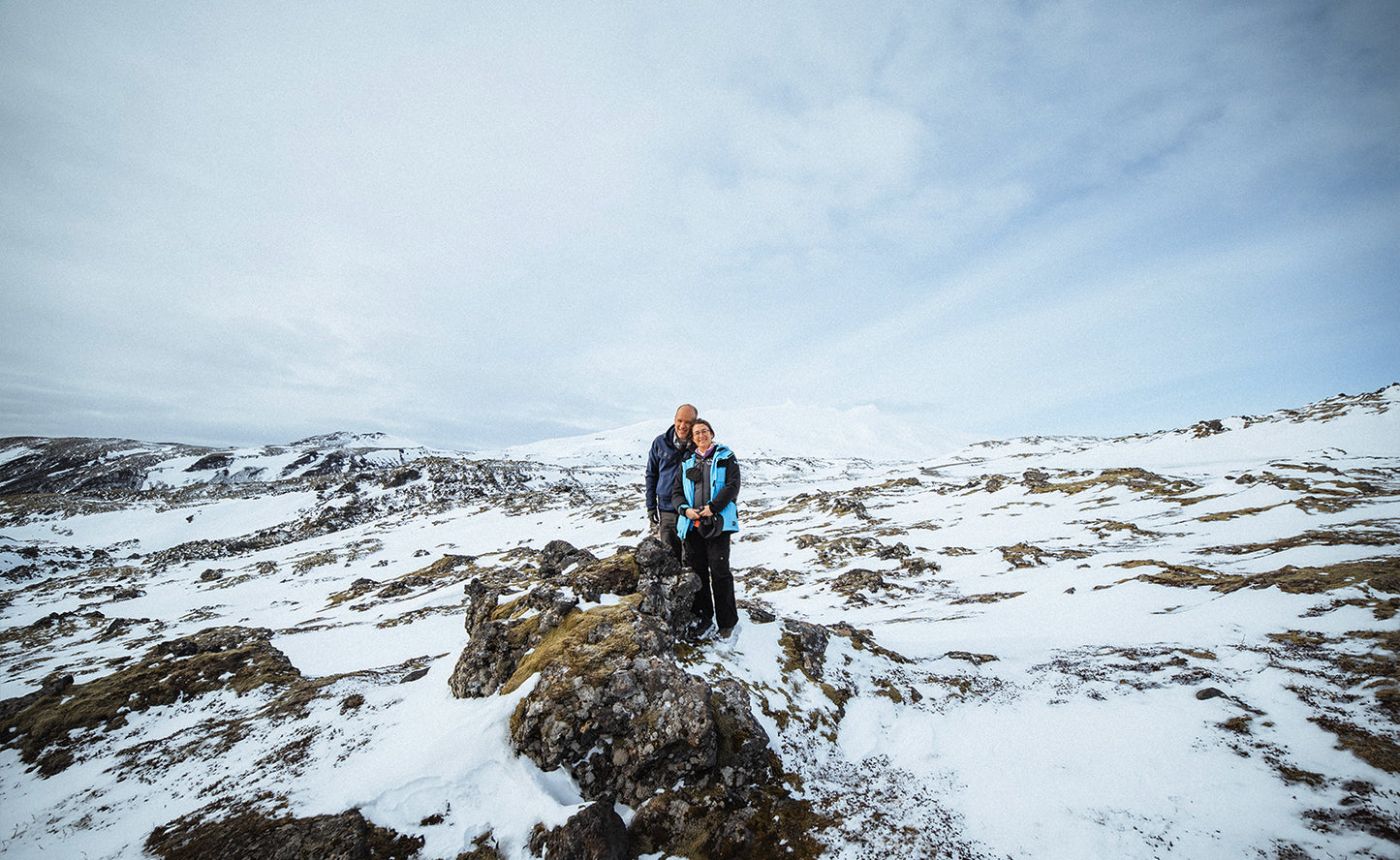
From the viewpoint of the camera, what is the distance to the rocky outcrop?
5.31m

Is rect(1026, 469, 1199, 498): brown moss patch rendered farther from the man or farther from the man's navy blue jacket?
the man's navy blue jacket

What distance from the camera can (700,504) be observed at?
8516mm

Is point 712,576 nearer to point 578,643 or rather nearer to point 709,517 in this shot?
point 709,517

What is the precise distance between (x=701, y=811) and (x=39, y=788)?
32.3 ft

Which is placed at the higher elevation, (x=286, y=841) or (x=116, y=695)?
(x=286, y=841)

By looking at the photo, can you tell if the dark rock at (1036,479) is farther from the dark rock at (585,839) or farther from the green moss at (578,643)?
the dark rock at (585,839)

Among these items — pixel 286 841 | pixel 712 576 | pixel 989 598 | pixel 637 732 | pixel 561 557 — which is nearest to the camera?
pixel 286 841

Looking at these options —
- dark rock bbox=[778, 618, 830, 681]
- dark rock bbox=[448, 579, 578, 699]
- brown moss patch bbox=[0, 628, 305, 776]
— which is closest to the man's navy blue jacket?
dark rock bbox=[448, 579, 578, 699]

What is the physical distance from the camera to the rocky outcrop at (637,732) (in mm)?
5312

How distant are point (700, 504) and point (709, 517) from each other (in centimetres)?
38

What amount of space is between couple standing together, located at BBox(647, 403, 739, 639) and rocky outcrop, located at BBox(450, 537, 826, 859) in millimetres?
1452

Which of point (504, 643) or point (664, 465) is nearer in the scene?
point (504, 643)

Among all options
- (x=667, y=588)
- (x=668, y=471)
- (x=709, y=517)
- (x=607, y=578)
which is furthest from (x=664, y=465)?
(x=607, y=578)

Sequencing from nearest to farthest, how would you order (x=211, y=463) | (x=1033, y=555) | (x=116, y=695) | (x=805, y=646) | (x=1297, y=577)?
(x=805, y=646) → (x=116, y=695) → (x=1297, y=577) → (x=1033, y=555) → (x=211, y=463)
